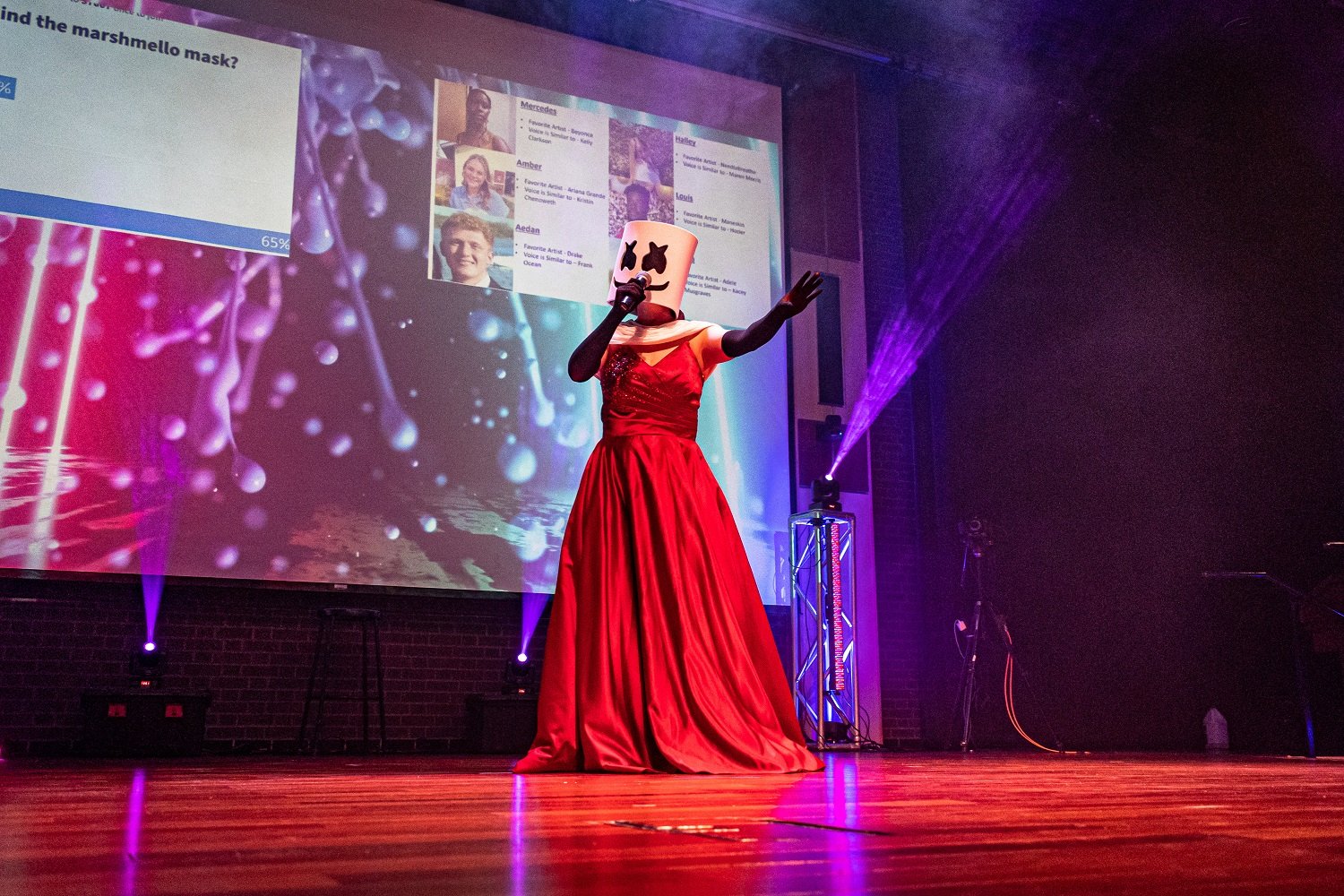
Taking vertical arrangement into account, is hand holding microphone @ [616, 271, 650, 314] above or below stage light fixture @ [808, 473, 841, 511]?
above

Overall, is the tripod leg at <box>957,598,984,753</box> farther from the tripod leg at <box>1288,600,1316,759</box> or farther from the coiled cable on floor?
the tripod leg at <box>1288,600,1316,759</box>

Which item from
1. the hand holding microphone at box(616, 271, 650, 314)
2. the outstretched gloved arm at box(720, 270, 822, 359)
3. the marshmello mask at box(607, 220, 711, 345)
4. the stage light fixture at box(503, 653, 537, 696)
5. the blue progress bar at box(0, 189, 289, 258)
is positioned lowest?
the stage light fixture at box(503, 653, 537, 696)

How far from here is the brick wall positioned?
4742 millimetres

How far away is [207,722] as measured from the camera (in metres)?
4.94

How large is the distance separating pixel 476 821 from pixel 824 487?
4.41 metres

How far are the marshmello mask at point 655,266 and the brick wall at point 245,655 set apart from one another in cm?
240

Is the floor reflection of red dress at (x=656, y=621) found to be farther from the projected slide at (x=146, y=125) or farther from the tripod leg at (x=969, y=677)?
the tripod leg at (x=969, y=677)

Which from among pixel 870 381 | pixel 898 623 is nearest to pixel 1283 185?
pixel 870 381

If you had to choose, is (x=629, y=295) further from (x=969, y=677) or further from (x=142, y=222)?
(x=969, y=677)

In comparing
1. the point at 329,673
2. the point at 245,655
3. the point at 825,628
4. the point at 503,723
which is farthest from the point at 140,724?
the point at 825,628

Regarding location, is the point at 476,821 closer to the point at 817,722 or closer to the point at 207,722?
the point at 207,722

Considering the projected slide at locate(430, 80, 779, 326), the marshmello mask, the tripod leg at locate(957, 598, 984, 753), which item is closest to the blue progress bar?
the projected slide at locate(430, 80, 779, 326)

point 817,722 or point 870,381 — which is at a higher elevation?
point 870,381

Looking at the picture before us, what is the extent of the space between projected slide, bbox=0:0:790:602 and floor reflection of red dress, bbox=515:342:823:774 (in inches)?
85.3
